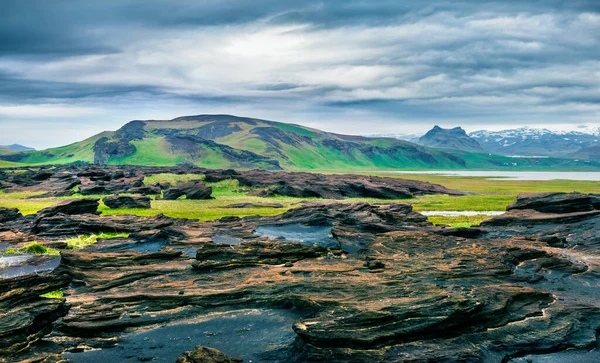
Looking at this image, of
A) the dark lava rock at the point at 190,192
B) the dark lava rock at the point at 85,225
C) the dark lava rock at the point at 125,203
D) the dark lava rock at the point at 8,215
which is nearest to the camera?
the dark lava rock at the point at 85,225

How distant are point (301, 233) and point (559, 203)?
89.4 feet

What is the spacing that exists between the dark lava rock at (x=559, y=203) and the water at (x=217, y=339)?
1461 inches

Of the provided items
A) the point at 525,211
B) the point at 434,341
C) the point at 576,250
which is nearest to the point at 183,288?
the point at 434,341

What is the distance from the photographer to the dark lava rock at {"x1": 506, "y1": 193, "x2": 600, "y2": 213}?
4591 cm

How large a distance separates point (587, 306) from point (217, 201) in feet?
238

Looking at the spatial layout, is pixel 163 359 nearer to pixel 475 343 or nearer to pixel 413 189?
pixel 475 343

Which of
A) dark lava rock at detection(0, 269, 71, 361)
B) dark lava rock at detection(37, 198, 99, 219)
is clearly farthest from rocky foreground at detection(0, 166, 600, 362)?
dark lava rock at detection(37, 198, 99, 219)

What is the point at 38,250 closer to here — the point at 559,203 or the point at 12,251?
the point at 12,251

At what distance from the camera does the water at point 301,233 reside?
3844cm

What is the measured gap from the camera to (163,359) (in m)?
17.7

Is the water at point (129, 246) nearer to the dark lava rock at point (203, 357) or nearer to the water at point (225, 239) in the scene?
the water at point (225, 239)

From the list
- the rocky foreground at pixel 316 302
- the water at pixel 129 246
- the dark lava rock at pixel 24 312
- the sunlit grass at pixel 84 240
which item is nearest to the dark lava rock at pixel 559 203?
the rocky foreground at pixel 316 302

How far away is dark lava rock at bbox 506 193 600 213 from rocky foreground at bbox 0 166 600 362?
11.5 m

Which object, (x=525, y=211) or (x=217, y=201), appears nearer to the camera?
(x=525, y=211)
